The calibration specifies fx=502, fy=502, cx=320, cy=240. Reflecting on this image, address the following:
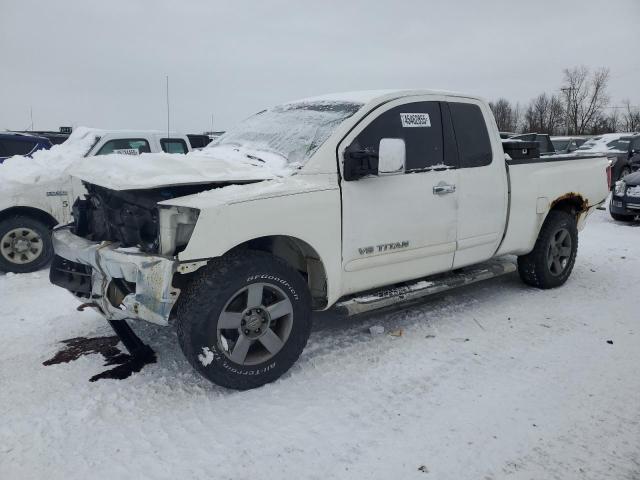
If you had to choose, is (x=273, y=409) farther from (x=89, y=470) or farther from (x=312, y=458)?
(x=89, y=470)

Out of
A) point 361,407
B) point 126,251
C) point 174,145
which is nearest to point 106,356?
point 126,251

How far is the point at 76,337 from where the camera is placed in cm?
407

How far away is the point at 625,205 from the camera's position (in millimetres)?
9805

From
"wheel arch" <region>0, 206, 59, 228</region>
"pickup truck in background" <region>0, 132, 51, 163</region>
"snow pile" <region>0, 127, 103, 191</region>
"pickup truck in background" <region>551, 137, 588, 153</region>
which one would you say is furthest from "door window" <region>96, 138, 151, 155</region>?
"pickup truck in background" <region>551, 137, 588, 153</region>

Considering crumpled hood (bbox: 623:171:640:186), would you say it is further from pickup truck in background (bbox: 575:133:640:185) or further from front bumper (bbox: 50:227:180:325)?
front bumper (bbox: 50:227:180:325)

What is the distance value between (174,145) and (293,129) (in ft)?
16.7

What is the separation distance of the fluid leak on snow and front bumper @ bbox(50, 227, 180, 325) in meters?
0.41

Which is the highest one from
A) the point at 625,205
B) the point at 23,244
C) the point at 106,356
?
the point at 625,205

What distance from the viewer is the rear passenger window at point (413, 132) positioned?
371cm

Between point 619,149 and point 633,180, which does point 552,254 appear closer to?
point 633,180

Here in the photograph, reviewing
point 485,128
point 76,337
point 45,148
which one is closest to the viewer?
point 76,337

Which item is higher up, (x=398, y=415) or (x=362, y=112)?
(x=362, y=112)

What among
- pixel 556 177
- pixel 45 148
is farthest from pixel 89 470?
pixel 45 148

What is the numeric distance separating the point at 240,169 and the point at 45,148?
615 centimetres
